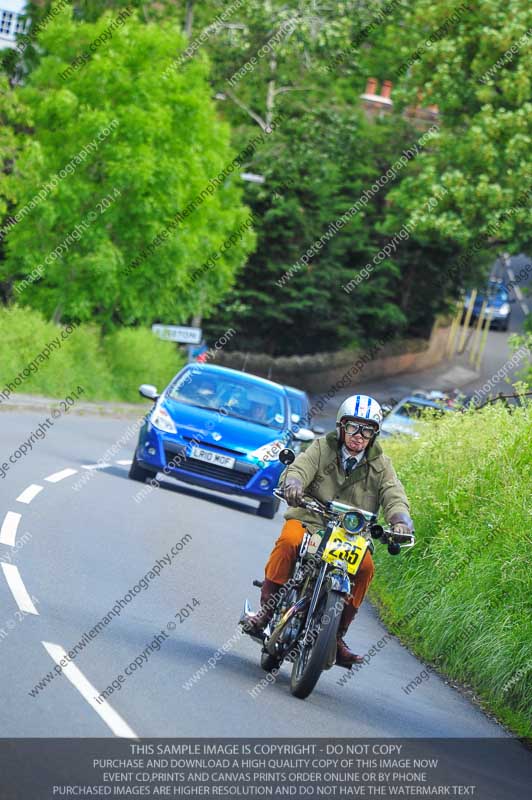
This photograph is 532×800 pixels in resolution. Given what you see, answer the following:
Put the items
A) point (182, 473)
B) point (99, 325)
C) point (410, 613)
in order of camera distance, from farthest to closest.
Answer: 1. point (99, 325)
2. point (182, 473)
3. point (410, 613)

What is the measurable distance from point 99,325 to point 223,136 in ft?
19.6

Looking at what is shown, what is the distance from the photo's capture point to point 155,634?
10.0 metres

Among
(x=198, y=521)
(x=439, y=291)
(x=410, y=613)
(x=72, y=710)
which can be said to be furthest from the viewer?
(x=439, y=291)

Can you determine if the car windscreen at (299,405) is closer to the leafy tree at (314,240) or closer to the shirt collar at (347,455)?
the shirt collar at (347,455)

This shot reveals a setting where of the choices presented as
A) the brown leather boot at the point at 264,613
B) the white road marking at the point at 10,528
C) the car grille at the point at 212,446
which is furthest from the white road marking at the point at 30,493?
the brown leather boot at the point at 264,613

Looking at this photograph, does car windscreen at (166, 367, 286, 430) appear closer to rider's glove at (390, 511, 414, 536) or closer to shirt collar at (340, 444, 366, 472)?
shirt collar at (340, 444, 366, 472)

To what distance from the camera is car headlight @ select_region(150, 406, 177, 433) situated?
18.7m

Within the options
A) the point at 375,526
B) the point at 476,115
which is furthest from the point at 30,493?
the point at 476,115

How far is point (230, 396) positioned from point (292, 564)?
10.6 metres

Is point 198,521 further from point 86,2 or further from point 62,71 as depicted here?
point 86,2

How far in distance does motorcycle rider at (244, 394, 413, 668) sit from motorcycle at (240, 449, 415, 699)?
85 millimetres

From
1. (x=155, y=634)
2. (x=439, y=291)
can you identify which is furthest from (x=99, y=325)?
(x=155, y=634)

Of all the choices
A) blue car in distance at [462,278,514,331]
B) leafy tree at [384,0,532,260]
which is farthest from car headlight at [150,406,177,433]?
blue car in distance at [462,278,514,331]

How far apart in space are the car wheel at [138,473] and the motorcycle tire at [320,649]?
1067 centimetres
